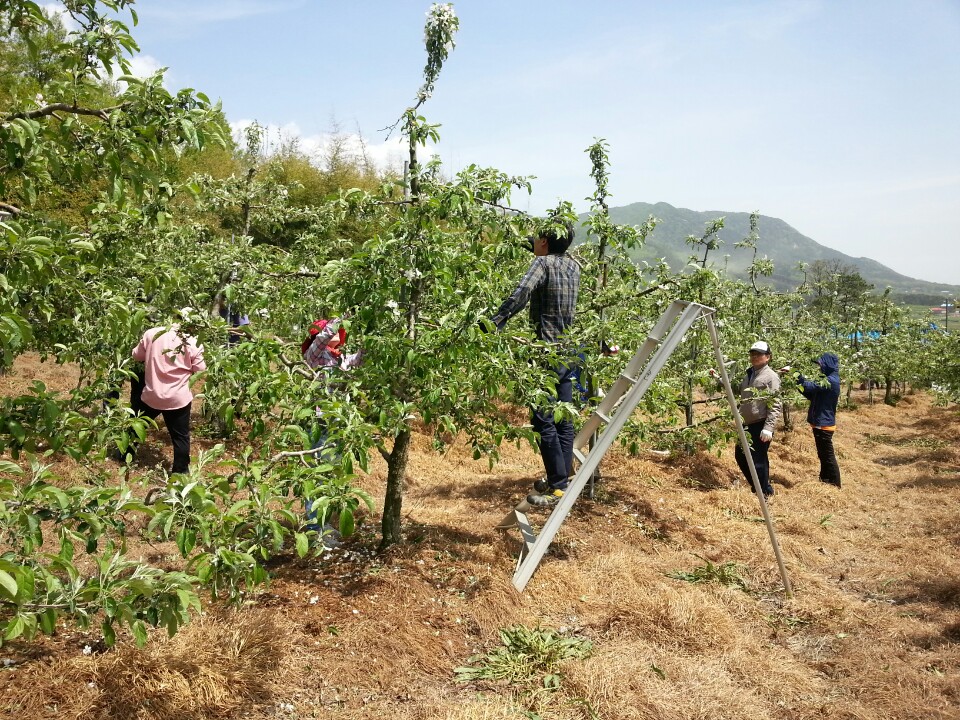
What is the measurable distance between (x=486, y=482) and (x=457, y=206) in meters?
5.40

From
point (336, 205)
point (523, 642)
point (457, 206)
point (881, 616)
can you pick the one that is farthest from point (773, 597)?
point (336, 205)

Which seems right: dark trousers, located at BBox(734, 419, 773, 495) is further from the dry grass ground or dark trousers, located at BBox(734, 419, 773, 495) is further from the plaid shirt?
the plaid shirt

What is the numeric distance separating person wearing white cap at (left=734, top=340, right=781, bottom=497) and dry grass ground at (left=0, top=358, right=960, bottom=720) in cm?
76

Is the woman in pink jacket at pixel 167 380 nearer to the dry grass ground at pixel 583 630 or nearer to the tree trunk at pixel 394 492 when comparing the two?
the dry grass ground at pixel 583 630

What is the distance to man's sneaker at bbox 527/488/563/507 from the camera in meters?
5.49

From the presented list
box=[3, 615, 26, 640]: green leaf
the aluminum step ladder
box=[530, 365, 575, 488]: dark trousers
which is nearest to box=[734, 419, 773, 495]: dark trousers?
the aluminum step ladder

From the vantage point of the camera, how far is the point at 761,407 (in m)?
8.66

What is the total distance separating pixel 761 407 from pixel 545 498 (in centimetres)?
456

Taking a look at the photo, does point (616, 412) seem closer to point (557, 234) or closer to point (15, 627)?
point (557, 234)

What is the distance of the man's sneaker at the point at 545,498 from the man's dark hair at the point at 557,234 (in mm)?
2101

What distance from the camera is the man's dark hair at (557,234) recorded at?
5.18 m

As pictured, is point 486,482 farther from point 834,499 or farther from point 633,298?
point 834,499

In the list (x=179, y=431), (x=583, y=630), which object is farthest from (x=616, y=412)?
(x=179, y=431)

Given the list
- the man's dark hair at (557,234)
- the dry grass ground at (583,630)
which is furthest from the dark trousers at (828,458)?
the man's dark hair at (557,234)
